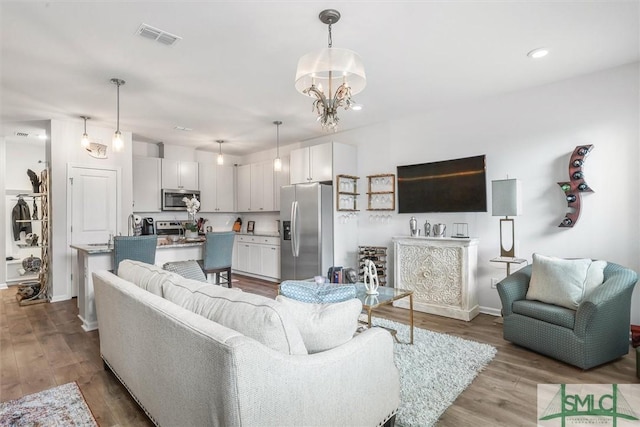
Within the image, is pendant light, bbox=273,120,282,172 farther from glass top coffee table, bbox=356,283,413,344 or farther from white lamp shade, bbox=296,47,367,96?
white lamp shade, bbox=296,47,367,96

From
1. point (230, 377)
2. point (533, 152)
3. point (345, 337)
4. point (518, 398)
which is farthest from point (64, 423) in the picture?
point (533, 152)

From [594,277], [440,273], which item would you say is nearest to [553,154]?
[594,277]

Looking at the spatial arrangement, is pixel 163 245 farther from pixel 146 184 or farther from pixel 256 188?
pixel 256 188

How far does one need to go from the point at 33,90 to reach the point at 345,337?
4.41 m

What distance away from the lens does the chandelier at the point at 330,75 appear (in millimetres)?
1938

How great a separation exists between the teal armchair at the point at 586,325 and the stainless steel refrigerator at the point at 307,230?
276 cm

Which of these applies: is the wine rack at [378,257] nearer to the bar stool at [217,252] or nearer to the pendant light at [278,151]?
the pendant light at [278,151]

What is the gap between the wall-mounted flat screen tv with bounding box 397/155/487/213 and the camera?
13.5 ft

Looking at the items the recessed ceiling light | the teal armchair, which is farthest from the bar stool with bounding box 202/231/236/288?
the recessed ceiling light

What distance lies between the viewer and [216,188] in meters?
7.08

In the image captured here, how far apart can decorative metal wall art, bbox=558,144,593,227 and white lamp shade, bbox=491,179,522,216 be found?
1.47ft

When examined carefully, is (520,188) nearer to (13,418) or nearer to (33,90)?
(13,418)

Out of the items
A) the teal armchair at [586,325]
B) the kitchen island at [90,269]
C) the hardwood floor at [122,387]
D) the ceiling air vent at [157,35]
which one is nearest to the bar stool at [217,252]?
the kitchen island at [90,269]

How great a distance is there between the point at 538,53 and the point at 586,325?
91.9 inches
